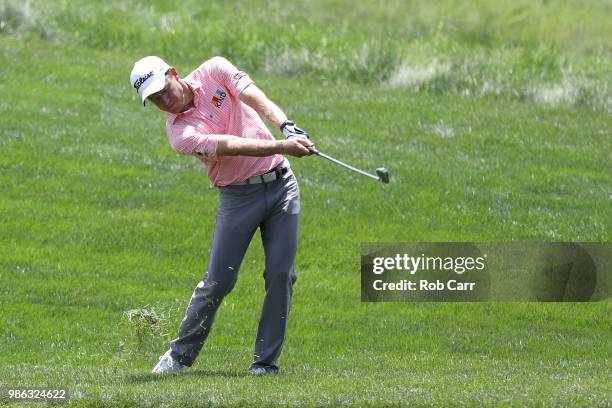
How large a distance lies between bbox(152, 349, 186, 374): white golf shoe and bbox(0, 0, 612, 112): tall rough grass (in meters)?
12.8

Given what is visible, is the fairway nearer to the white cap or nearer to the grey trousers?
the grey trousers

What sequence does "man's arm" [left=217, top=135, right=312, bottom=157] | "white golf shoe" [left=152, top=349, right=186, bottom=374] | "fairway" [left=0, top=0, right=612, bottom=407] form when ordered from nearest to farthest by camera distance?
"man's arm" [left=217, top=135, right=312, bottom=157] < "white golf shoe" [left=152, top=349, right=186, bottom=374] < "fairway" [left=0, top=0, right=612, bottom=407]

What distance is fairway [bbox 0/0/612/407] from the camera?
9.97 metres

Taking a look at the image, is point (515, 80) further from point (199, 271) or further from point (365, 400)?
point (365, 400)

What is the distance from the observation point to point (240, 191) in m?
9.11

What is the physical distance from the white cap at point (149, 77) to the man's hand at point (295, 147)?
2.93 ft

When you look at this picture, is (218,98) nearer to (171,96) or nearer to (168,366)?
(171,96)

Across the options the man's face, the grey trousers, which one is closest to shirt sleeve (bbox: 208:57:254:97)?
the man's face

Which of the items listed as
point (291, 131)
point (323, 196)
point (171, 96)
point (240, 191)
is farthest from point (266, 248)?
point (323, 196)

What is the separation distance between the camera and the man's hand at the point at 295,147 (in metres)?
8.62

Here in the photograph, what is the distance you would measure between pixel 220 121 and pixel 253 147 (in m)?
0.59

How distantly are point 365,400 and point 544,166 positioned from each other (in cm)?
1047

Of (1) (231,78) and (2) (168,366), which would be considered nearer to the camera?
(1) (231,78)

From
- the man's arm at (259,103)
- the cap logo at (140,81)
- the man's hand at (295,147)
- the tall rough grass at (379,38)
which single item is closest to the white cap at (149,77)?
the cap logo at (140,81)
